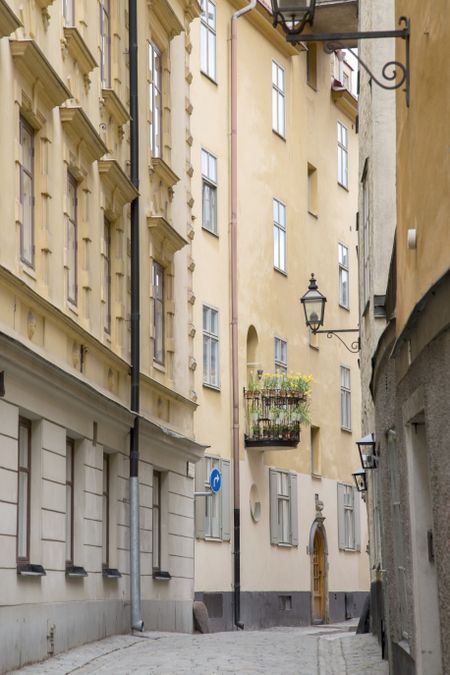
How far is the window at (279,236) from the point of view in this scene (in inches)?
1363

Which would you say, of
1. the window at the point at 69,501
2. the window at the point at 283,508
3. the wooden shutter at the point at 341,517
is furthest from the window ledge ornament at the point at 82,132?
the wooden shutter at the point at 341,517

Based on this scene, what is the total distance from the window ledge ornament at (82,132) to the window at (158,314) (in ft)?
15.3

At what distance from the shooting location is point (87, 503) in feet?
61.5

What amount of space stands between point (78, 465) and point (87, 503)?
504 millimetres

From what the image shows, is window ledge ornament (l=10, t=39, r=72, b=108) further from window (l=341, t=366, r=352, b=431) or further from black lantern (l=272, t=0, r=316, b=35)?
window (l=341, t=366, r=352, b=431)

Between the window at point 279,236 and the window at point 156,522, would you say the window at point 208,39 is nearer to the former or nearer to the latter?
the window at point 279,236

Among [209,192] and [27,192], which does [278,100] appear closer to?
[209,192]

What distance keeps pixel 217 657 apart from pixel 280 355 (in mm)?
17841

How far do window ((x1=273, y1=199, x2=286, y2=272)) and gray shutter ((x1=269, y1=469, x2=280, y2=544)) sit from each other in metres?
4.70

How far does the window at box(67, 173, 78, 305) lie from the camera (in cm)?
1837

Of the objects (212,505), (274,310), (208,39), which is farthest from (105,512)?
(274,310)

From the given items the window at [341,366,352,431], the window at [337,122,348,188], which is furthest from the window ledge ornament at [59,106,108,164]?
the window at [337,122,348,188]

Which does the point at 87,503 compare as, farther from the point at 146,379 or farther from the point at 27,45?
the point at 27,45

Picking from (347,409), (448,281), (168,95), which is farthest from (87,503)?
(347,409)
